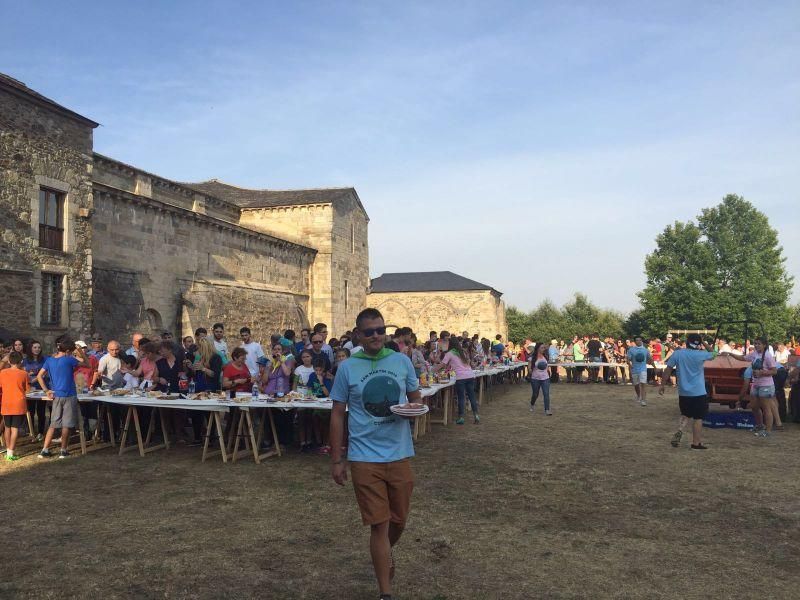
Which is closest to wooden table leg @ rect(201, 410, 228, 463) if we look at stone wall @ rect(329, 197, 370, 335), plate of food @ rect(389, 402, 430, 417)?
plate of food @ rect(389, 402, 430, 417)

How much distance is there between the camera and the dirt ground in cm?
412

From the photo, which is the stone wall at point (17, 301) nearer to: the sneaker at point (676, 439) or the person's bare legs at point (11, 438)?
the person's bare legs at point (11, 438)

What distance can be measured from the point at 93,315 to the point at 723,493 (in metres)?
17.4

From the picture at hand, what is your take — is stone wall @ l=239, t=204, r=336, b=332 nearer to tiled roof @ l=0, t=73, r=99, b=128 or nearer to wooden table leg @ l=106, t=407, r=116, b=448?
tiled roof @ l=0, t=73, r=99, b=128

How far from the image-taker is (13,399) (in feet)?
27.8

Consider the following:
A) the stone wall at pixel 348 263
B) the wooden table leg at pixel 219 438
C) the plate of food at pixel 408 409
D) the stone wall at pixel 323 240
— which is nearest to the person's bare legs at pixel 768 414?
the wooden table leg at pixel 219 438

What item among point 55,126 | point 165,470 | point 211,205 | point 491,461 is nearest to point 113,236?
point 55,126

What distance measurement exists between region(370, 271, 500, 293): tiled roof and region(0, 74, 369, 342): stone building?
26.7ft

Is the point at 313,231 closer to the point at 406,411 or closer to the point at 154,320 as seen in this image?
the point at 154,320

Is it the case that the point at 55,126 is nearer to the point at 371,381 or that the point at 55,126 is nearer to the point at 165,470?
the point at 165,470

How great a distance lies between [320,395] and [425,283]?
3823 centimetres

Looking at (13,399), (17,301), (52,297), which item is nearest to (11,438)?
(13,399)

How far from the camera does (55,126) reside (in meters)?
15.6

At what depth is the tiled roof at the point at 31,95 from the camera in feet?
46.9
